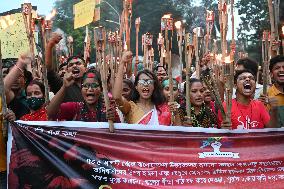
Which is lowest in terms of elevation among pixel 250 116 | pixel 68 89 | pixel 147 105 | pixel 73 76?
pixel 250 116

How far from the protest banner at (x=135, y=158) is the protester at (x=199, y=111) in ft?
1.15

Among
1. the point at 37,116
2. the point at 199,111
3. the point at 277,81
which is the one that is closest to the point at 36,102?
the point at 37,116

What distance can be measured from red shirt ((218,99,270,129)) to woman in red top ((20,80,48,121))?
164cm

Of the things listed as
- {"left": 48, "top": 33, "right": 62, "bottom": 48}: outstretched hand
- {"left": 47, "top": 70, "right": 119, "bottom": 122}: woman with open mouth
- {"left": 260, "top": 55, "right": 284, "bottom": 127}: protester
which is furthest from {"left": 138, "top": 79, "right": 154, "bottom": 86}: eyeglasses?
{"left": 260, "top": 55, "right": 284, "bottom": 127}: protester

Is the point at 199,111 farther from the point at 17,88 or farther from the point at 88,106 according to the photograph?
the point at 17,88

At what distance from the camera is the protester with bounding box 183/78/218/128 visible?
4.71 meters

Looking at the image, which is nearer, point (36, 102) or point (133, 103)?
point (36, 102)

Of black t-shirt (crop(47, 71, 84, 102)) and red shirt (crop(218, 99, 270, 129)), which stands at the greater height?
black t-shirt (crop(47, 71, 84, 102))

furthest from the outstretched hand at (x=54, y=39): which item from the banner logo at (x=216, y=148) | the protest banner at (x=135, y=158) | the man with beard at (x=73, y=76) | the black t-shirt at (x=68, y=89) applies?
the banner logo at (x=216, y=148)

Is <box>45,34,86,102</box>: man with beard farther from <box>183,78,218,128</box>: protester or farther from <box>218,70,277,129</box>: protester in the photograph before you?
<box>218,70,277,129</box>: protester

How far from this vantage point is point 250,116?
4641 mm

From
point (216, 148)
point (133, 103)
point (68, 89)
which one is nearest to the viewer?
point (216, 148)

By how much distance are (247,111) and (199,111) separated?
0.48 m

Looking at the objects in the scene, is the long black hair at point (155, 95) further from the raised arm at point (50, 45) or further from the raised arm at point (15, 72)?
the raised arm at point (15, 72)
